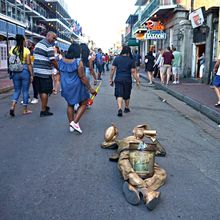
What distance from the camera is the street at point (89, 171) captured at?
3.40 m

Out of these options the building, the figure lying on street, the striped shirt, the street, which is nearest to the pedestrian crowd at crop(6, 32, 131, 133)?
the striped shirt

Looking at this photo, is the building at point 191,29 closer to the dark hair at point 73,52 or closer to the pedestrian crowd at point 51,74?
the pedestrian crowd at point 51,74

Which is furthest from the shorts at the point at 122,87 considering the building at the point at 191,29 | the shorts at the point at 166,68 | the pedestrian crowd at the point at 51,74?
the building at the point at 191,29

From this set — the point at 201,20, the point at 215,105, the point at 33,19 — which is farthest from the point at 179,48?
the point at 33,19

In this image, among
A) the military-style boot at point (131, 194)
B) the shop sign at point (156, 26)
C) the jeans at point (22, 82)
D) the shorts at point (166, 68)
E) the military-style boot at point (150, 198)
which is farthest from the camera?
the shop sign at point (156, 26)

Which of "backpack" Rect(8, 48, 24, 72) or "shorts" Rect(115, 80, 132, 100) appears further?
"shorts" Rect(115, 80, 132, 100)

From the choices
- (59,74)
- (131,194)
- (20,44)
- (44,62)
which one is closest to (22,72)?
(20,44)

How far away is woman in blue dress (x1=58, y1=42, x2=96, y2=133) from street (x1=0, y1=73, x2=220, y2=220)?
0.53 meters

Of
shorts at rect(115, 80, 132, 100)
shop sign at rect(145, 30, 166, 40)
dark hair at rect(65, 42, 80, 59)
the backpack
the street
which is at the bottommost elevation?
the street

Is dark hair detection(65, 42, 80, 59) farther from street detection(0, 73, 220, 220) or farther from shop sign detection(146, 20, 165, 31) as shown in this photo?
shop sign detection(146, 20, 165, 31)

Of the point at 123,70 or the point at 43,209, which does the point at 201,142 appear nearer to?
the point at 123,70

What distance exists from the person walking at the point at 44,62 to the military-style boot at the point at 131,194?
452 cm

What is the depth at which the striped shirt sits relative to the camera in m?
7.72

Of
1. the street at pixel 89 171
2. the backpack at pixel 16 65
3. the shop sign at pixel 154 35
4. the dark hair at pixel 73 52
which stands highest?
the shop sign at pixel 154 35
